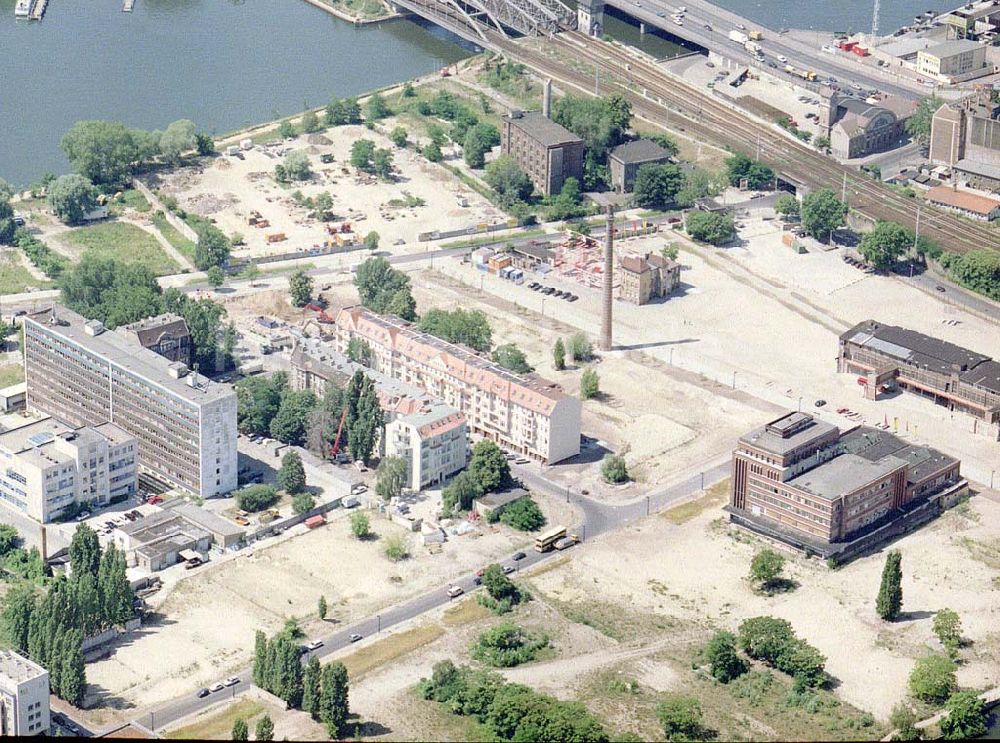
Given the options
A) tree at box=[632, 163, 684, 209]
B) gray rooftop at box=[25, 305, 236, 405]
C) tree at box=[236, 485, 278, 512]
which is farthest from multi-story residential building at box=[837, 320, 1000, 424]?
gray rooftop at box=[25, 305, 236, 405]

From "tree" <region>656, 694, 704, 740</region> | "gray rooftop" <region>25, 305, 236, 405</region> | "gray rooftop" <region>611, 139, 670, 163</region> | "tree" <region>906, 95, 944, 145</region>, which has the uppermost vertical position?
"tree" <region>906, 95, 944, 145</region>

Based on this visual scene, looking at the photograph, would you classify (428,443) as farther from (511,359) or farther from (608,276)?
(608,276)

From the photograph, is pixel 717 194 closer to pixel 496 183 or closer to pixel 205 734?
pixel 496 183

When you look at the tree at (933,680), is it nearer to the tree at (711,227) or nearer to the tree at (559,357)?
the tree at (559,357)

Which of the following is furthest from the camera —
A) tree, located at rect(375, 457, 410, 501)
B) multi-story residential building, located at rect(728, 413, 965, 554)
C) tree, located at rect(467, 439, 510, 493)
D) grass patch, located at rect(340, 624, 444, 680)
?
tree, located at rect(375, 457, 410, 501)

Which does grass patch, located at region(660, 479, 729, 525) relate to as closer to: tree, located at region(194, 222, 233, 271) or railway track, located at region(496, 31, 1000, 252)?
railway track, located at region(496, 31, 1000, 252)

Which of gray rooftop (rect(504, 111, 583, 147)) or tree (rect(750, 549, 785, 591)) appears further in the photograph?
gray rooftop (rect(504, 111, 583, 147))

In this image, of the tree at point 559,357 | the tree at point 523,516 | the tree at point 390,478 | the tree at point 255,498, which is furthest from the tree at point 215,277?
the tree at point 523,516
